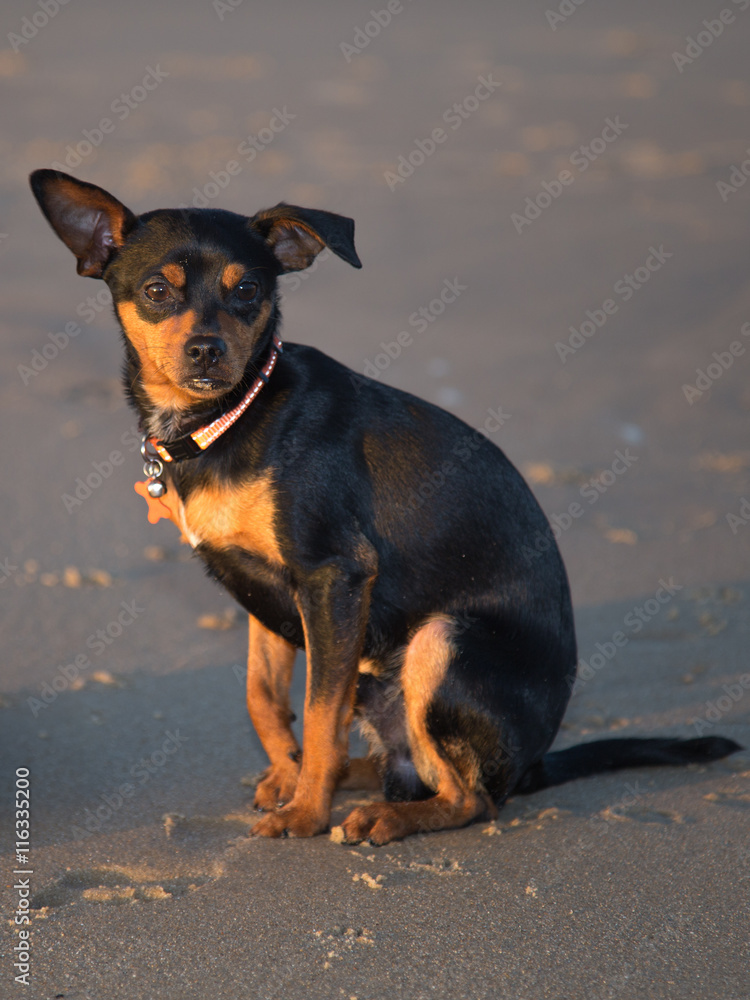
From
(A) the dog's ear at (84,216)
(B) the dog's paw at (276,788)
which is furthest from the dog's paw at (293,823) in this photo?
(A) the dog's ear at (84,216)

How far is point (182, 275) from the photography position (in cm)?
335

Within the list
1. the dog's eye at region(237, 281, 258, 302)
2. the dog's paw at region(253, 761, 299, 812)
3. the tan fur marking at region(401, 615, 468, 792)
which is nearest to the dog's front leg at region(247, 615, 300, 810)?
the dog's paw at region(253, 761, 299, 812)

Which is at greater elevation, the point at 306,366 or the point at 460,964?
the point at 306,366

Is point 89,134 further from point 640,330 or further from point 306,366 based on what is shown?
point 306,366

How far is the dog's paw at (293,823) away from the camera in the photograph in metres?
3.37

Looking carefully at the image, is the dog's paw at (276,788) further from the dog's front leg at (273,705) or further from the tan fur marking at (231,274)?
the tan fur marking at (231,274)

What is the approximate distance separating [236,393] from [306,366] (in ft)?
0.91

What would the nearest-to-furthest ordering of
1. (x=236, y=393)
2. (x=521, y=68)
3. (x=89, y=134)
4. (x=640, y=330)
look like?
(x=236, y=393)
(x=640, y=330)
(x=89, y=134)
(x=521, y=68)

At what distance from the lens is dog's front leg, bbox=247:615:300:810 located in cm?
370

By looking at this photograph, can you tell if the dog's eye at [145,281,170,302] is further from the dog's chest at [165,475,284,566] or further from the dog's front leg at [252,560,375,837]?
the dog's front leg at [252,560,375,837]

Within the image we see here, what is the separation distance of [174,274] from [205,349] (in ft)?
0.99

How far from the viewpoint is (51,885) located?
3.06m

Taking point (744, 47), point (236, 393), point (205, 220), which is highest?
point (744, 47)

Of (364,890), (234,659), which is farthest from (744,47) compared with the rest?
(364,890)
